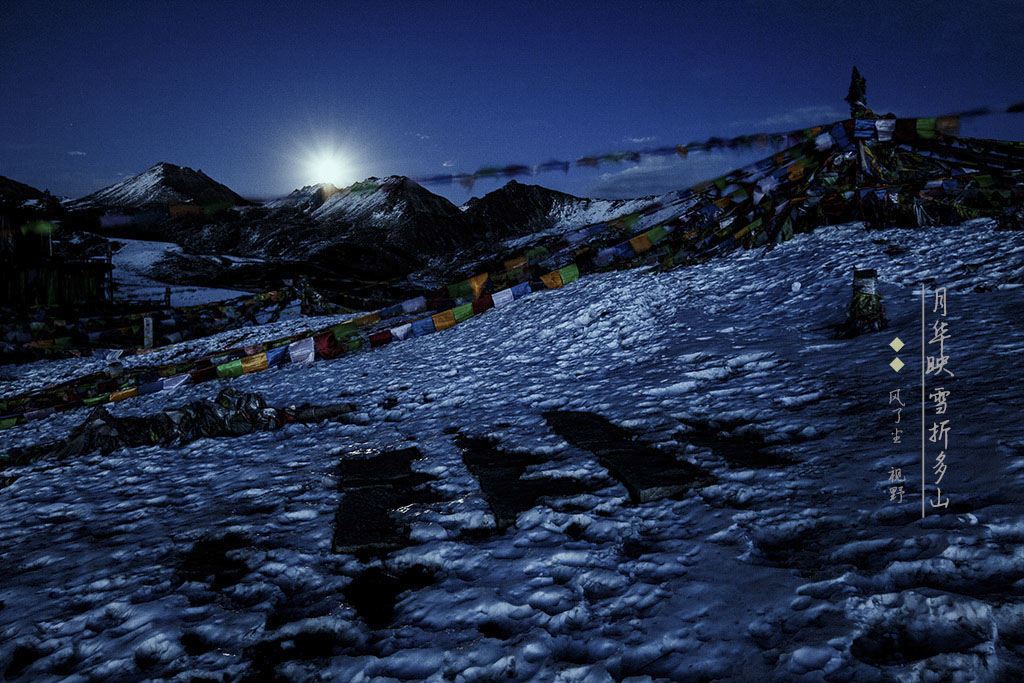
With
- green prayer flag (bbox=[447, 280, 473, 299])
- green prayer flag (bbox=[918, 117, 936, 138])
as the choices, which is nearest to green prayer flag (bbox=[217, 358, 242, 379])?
green prayer flag (bbox=[447, 280, 473, 299])

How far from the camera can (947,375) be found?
12.0ft

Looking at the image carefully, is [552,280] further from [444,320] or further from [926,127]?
[926,127]

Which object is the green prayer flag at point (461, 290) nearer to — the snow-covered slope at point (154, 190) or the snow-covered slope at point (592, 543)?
the snow-covered slope at point (592, 543)

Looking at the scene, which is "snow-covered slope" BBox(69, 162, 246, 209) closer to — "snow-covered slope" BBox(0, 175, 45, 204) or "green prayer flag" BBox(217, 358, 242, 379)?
"snow-covered slope" BBox(0, 175, 45, 204)

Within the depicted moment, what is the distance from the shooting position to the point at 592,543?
2.49 meters

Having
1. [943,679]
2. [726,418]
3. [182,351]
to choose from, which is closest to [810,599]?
[943,679]

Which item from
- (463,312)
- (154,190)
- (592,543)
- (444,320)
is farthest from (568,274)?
(154,190)

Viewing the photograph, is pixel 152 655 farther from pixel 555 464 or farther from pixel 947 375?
pixel 947 375

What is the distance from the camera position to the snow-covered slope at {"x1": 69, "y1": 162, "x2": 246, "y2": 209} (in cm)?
4678

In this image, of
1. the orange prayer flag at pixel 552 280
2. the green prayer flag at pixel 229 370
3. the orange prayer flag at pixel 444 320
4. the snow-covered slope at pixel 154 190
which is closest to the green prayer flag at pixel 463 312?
the orange prayer flag at pixel 444 320

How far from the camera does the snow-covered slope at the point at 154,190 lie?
46.8 m

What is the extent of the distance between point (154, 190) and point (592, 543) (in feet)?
197

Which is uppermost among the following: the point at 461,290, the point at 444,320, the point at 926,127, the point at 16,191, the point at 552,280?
the point at 16,191

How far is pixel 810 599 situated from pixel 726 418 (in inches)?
90.2
